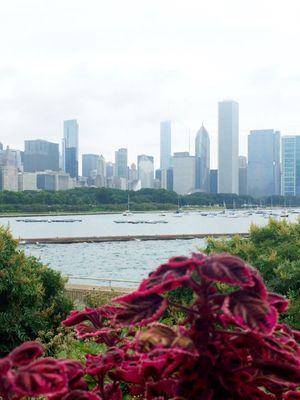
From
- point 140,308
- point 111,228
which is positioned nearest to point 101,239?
point 111,228

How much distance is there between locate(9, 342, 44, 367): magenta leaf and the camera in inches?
52.3

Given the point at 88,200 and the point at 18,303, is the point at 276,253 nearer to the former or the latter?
the point at 18,303

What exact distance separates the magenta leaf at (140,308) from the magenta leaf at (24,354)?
21 cm

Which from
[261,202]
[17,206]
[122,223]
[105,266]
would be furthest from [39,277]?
[261,202]

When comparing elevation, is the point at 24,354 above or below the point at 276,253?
above

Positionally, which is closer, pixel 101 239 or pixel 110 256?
pixel 110 256

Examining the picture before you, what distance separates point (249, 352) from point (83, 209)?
11617 cm

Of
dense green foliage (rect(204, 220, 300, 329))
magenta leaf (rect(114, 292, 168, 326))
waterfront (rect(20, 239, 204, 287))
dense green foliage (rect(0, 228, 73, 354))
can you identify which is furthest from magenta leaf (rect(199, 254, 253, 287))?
waterfront (rect(20, 239, 204, 287))

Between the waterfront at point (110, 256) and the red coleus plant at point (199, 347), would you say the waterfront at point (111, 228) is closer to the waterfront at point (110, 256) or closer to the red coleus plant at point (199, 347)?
the waterfront at point (110, 256)

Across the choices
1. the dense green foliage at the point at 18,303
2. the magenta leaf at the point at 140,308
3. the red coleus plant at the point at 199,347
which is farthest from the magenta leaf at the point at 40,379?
the dense green foliage at the point at 18,303

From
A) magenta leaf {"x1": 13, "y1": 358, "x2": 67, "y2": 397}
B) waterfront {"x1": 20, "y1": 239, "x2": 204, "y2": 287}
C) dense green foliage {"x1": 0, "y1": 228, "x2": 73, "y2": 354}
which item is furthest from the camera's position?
waterfront {"x1": 20, "y1": 239, "x2": 204, "y2": 287}

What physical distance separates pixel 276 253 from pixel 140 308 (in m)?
6.85

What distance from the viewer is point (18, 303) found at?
713cm

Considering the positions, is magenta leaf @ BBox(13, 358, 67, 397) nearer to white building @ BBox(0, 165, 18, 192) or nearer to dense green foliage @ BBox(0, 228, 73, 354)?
dense green foliage @ BBox(0, 228, 73, 354)
